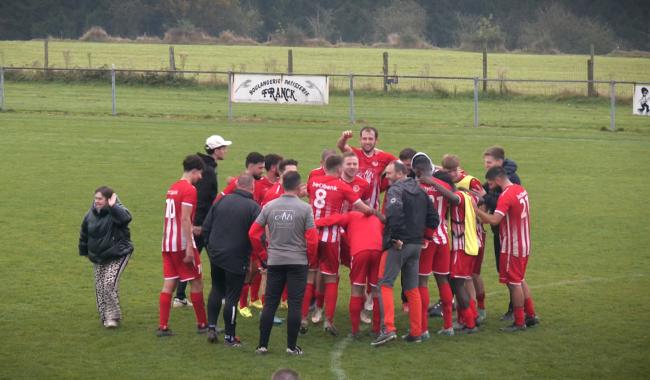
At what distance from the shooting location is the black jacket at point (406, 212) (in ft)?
34.6

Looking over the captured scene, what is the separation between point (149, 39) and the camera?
80.1 m

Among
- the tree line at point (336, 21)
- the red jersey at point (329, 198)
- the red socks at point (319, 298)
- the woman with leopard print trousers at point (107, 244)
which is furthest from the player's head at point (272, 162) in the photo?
the tree line at point (336, 21)

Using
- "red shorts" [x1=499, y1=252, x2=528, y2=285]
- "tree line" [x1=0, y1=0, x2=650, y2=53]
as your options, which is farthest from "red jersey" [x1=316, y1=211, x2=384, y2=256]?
"tree line" [x1=0, y1=0, x2=650, y2=53]

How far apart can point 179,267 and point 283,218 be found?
1498 mm

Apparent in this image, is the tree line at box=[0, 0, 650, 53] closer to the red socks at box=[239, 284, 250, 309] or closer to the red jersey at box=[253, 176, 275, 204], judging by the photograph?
the red jersey at box=[253, 176, 275, 204]

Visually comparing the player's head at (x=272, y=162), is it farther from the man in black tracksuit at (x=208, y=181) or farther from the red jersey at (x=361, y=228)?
the red jersey at (x=361, y=228)

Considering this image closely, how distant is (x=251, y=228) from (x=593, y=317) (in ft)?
15.2

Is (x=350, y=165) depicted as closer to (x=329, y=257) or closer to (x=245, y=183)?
(x=329, y=257)

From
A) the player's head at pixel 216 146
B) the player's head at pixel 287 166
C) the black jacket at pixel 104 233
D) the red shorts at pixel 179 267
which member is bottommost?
the red shorts at pixel 179 267

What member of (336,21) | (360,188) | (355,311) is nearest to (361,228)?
(360,188)

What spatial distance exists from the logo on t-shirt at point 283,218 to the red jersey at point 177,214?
106cm

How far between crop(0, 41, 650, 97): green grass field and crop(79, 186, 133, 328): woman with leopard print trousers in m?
34.8

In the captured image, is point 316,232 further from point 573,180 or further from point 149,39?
point 149,39

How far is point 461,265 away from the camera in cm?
1116
